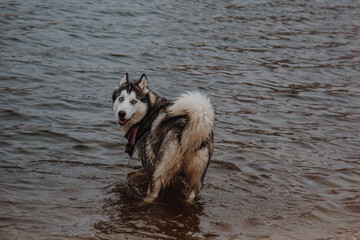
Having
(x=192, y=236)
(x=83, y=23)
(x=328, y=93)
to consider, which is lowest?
(x=192, y=236)

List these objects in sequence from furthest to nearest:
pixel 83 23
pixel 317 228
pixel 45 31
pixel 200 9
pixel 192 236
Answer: pixel 200 9 → pixel 83 23 → pixel 45 31 → pixel 317 228 → pixel 192 236

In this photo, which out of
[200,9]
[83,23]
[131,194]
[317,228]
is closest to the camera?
[317,228]

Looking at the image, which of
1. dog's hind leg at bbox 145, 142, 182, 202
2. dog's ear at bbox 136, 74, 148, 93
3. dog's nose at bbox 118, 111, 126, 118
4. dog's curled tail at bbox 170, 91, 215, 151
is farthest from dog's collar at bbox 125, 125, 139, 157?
dog's curled tail at bbox 170, 91, 215, 151

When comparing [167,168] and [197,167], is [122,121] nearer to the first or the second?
[167,168]

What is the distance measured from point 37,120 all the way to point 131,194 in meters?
2.57

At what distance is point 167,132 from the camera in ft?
17.5

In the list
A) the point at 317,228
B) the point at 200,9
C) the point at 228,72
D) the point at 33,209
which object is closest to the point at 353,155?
the point at 317,228

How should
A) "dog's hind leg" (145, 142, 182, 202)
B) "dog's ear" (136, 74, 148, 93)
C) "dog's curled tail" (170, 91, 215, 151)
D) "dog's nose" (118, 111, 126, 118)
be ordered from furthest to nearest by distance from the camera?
"dog's ear" (136, 74, 148, 93) < "dog's nose" (118, 111, 126, 118) < "dog's hind leg" (145, 142, 182, 202) < "dog's curled tail" (170, 91, 215, 151)

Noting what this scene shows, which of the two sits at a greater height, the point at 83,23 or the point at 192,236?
the point at 83,23

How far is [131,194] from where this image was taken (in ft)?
19.1

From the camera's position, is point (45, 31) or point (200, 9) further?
point (200, 9)

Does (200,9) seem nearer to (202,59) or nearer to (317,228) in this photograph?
(202,59)

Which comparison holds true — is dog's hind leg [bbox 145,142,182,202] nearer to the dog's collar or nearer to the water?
the water

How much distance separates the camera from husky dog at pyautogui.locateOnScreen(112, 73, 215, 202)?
16.1 ft
